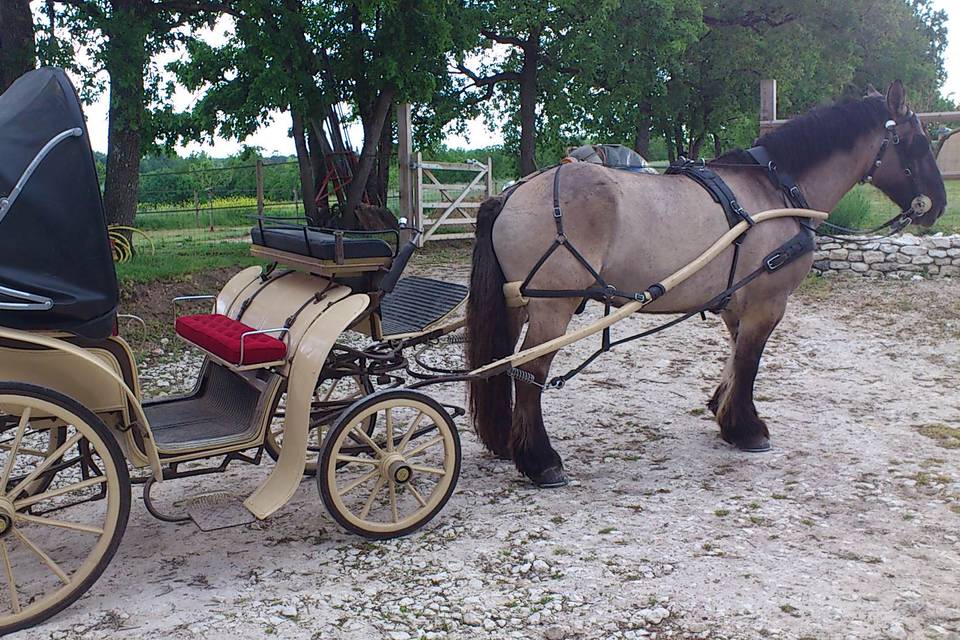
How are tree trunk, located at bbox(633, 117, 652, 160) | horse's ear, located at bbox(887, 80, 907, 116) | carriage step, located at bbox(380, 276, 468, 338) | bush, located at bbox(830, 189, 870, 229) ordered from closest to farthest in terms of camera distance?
carriage step, located at bbox(380, 276, 468, 338), horse's ear, located at bbox(887, 80, 907, 116), bush, located at bbox(830, 189, 870, 229), tree trunk, located at bbox(633, 117, 652, 160)

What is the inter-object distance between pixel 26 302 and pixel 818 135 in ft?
14.9


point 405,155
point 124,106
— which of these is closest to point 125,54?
point 124,106

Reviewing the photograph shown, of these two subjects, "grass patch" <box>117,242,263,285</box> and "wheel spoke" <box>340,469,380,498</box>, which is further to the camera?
"grass patch" <box>117,242,263,285</box>

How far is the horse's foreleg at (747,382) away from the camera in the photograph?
4.98m

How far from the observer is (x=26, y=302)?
9.82ft

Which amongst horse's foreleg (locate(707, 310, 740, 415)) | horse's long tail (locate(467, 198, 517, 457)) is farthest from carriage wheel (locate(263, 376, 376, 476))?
horse's foreleg (locate(707, 310, 740, 415))

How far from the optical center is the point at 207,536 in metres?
3.98

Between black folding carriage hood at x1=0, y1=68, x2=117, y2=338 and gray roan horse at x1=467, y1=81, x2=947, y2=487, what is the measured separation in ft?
6.55

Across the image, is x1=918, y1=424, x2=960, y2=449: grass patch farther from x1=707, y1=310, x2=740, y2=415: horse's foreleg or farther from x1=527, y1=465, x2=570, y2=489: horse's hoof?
x1=527, y1=465, x2=570, y2=489: horse's hoof

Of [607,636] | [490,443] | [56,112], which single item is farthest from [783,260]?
[56,112]

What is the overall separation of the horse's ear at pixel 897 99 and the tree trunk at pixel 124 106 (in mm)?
8057

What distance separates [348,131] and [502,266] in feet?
35.4

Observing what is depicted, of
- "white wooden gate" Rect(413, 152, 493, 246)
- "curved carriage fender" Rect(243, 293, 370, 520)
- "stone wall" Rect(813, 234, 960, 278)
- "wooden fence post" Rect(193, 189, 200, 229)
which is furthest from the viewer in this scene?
"wooden fence post" Rect(193, 189, 200, 229)

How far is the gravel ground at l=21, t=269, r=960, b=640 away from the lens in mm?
3125
